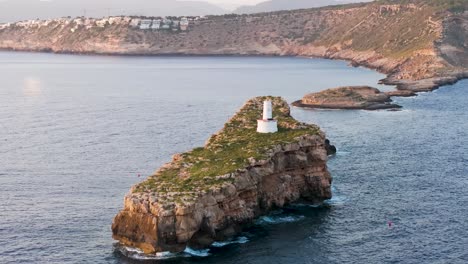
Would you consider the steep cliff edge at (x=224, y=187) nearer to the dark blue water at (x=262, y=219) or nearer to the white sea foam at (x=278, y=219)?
the white sea foam at (x=278, y=219)

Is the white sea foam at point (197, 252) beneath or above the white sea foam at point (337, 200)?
beneath

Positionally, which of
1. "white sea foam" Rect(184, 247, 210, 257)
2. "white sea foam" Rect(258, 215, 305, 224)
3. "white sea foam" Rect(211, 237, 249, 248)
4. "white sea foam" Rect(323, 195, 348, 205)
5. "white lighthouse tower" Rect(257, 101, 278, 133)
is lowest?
"white sea foam" Rect(184, 247, 210, 257)

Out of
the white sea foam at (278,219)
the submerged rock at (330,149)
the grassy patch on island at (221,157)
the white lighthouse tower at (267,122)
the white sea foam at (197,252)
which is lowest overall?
the white sea foam at (197,252)

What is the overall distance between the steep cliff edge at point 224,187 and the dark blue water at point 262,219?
158cm

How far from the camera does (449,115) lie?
13400 centimetres

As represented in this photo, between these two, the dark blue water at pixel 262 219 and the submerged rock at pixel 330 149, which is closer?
the dark blue water at pixel 262 219

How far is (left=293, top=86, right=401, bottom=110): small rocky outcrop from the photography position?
147375 millimetres

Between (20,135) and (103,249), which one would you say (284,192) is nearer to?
(103,249)

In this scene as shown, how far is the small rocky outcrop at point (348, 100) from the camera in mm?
147375

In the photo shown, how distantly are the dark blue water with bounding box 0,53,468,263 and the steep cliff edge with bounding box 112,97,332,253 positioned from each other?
1580mm

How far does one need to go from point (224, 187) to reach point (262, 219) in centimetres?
754

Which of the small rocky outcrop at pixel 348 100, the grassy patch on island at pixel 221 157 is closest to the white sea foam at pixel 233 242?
the grassy patch on island at pixel 221 157

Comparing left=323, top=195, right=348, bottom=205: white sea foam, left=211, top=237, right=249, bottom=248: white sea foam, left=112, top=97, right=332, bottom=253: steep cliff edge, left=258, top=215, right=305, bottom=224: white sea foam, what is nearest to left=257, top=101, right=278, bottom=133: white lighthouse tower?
left=112, top=97, right=332, bottom=253: steep cliff edge

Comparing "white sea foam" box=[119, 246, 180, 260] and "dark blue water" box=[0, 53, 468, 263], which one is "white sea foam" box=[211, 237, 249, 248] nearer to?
"dark blue water" box=[0, 53, 468, 263]
